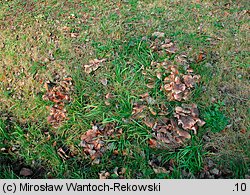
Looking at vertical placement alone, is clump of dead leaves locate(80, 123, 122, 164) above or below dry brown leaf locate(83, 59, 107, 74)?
below

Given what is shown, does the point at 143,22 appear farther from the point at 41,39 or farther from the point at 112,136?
the point at 112,136

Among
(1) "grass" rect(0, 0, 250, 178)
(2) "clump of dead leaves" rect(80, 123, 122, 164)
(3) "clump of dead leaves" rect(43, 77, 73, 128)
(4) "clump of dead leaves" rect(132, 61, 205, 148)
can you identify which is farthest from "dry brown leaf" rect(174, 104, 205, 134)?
(3) "clump of dead leaves" rect(43, 77, 73, 128)

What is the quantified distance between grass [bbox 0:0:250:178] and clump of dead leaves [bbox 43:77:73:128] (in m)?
0.08

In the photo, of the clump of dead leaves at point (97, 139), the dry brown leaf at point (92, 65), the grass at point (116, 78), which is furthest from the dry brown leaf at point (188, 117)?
the dry brown leaf at point (92, 65)

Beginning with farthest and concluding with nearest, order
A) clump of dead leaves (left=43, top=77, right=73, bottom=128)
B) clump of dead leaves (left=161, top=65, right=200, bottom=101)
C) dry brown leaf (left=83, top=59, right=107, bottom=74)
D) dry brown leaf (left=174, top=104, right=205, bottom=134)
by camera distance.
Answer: dry brown leaf (left=83, top=59, right=107, bottom=74), clump of dead leaves (left=43, top=77, right=73, bottom=128), clump of dead leaves (left=161, top=65, right=200, bottom=101), dry brown leaf (left=174, top=104, right=205, bottom=134)

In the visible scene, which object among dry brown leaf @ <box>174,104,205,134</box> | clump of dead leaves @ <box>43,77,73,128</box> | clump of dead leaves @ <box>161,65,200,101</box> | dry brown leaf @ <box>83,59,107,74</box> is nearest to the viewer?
dry brown leaf @ <box>174,104,205,134</box>

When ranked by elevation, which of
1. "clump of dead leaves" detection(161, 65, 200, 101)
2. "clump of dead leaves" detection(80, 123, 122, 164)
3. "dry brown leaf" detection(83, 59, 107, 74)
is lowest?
"clump of dead leaves" detection(80, 123, 122, 164)

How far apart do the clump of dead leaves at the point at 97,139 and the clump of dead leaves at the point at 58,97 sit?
1.26ft

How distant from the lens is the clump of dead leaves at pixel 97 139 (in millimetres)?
3008

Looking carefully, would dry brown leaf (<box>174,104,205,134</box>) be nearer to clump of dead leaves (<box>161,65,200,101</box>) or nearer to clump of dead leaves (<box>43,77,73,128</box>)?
clump of dead leaves (<box>161,65,200,101</box>)

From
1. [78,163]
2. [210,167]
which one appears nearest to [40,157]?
[78,163]

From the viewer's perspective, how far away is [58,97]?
3.40 m

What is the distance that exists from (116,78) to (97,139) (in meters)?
0.82

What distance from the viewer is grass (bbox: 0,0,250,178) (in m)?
2.95
